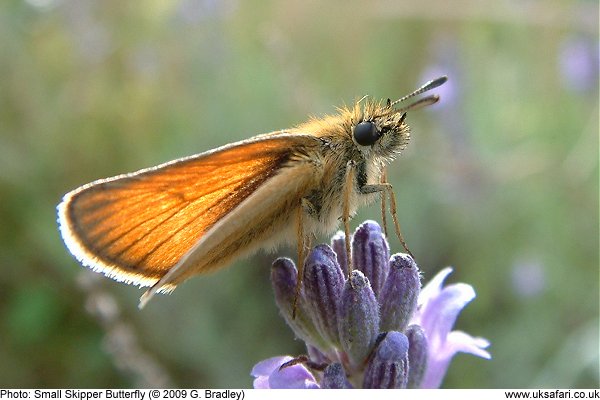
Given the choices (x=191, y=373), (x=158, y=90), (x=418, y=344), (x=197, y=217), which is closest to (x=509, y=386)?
(x=191, y=373)

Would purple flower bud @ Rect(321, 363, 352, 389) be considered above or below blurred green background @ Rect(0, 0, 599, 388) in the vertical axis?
below

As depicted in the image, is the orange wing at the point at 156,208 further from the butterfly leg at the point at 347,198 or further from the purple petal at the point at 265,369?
the purple petal at the point at 265,369

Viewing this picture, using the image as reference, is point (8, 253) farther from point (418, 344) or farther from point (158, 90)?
point (418, 344)

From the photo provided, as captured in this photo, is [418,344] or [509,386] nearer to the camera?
[418,344]

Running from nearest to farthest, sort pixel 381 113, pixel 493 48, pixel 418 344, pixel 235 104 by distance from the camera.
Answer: pixel 418 344 < pixel 381 113 < pixel 235 104 < pixel 493 48

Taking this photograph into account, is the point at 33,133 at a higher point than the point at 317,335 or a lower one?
higher

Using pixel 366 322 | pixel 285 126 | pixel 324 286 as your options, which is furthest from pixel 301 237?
pixel 285 126

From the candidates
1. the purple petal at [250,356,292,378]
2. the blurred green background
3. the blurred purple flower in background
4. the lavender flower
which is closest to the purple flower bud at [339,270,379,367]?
the lavender flower

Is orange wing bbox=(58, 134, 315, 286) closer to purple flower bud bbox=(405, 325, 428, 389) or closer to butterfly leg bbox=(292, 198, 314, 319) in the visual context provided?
butterfly leg bbox=(292, 198, 314, 319)
